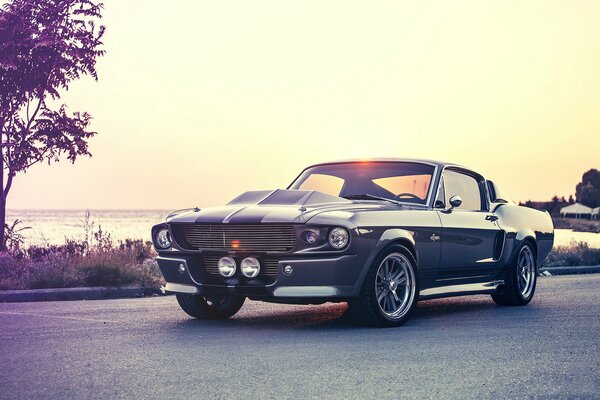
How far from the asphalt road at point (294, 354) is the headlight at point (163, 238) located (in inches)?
30.3

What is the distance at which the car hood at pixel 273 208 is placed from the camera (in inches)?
320

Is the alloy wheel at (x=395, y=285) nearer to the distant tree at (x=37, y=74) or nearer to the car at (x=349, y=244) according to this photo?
the car at (x=349, y=244)

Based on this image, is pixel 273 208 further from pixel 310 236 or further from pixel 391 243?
pixel 391 243

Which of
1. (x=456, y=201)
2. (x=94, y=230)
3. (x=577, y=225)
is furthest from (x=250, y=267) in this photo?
(x=577, y=225)

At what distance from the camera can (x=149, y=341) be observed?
765 centimetres

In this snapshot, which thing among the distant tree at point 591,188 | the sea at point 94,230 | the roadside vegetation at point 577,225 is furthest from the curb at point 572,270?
the distant tree at point 591,188

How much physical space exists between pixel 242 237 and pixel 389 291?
1518mm

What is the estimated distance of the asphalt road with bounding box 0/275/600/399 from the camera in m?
5.63

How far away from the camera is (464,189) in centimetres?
1053

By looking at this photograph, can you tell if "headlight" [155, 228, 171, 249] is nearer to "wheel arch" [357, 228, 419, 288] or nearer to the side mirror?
"wheel arch" [357, 228, 419, 288]

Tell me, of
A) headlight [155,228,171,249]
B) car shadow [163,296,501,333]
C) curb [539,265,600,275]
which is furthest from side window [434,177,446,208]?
curb [539,265,600,275]

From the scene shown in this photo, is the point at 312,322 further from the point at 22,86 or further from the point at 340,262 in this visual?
the point at 22,86

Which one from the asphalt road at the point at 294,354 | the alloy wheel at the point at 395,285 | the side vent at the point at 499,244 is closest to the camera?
the asphalt road at the point at 294,354

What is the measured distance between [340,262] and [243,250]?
2.97 ft
